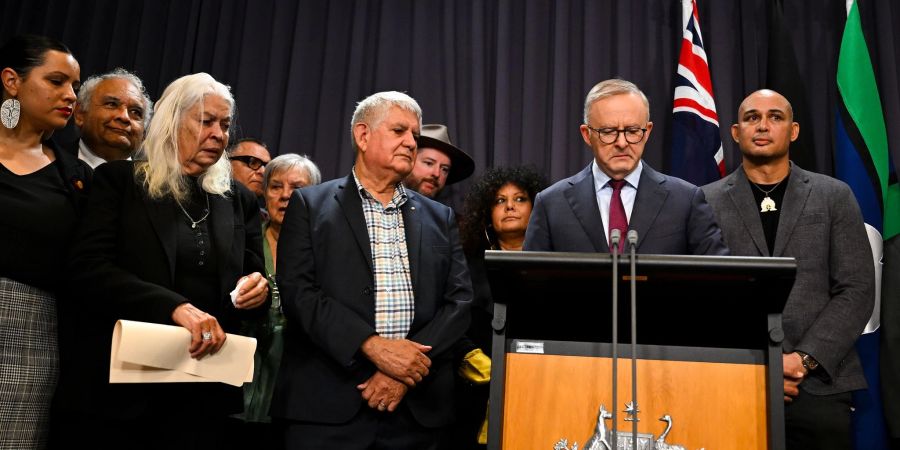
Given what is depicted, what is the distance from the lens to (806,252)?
2807 mm

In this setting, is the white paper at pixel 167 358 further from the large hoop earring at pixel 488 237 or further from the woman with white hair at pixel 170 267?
the large hoop earring at pixel 488 237

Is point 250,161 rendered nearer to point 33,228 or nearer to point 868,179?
point 33,228

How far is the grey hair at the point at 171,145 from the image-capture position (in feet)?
7.49

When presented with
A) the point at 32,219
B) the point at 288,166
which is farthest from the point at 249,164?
the point at 32,219

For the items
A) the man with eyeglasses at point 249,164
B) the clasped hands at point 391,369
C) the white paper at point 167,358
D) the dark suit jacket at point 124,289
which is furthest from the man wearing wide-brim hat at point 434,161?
the white paper at point 167,358

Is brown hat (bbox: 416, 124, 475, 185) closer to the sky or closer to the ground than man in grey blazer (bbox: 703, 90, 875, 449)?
closer to the sky

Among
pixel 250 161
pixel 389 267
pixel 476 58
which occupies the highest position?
pixel 476 58

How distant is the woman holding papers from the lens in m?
2.16

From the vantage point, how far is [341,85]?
14.5ft

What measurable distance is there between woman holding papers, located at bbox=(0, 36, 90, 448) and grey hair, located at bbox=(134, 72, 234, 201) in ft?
0.93

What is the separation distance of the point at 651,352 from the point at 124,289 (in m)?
1.39

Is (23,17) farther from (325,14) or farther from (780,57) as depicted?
(780,57)

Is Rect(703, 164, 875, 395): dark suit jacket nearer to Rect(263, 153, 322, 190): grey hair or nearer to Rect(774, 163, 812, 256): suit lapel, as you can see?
Rect(774, 163, 812, 256): suit lapel

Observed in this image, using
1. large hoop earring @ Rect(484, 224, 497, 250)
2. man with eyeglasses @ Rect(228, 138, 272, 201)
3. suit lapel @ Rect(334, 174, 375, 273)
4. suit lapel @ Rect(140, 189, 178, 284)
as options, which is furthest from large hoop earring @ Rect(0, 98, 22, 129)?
large hoop earring @ Rect(484, 224, 497, 250)
